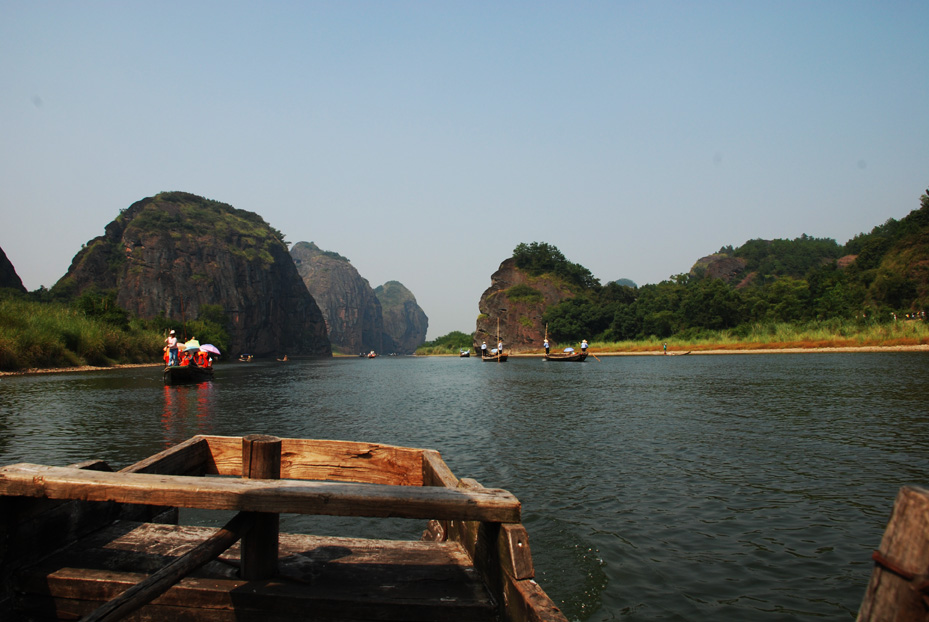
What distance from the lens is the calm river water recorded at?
562cm

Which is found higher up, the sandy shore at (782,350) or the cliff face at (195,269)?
the cliff face at (195,269)

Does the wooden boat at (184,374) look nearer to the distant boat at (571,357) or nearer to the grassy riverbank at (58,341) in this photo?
the grassy riverbank at (58,341)

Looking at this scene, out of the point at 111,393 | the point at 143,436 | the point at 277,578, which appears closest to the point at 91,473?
the point at 277,578

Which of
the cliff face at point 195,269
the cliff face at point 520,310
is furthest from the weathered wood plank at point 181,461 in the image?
the cliff face at point 520,310

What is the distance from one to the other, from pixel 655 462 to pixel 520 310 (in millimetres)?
118169

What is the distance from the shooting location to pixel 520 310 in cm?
12850

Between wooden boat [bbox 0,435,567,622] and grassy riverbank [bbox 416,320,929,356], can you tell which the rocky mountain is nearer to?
grassy riverbank [bbox 416,320,929,356]

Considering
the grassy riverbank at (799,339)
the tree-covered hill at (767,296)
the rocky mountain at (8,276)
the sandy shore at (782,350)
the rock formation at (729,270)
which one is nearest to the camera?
the sandy shore at (782,350)

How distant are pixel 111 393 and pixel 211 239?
385 ft

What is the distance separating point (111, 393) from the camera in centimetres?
2505

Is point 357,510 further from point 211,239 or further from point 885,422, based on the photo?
point 211,239

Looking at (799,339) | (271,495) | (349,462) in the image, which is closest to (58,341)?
(349,462)

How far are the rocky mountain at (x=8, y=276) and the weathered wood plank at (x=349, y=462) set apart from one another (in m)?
111

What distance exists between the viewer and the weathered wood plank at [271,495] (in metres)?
2.97
